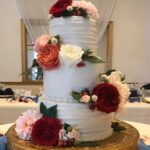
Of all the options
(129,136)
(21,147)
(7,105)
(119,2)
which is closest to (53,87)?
(21,147)

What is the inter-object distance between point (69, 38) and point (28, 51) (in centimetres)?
361

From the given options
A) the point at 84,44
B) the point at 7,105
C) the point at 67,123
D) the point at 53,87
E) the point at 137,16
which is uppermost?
the point at 137,16

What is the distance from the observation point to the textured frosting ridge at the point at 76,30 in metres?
1.12

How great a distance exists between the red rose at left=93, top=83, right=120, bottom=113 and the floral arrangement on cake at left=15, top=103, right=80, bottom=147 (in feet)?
0.52

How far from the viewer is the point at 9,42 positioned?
14.9 ft

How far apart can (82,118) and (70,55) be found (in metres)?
0.29

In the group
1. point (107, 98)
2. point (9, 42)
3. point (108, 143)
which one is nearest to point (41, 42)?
point (107, 98)

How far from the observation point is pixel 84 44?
1129mm

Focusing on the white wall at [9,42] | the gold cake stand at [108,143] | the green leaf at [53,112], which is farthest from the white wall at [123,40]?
the green leaf at [53,112]

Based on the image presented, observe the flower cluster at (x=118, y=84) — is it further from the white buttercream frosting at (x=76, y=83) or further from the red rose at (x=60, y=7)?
the red rose at (x=60, y=7)

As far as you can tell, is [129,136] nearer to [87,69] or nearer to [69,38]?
[87,69]

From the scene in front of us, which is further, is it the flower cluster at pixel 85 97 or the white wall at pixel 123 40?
the white wall at pixel 123 40

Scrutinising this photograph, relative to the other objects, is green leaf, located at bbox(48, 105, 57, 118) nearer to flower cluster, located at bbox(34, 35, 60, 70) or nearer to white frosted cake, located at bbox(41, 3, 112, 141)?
white frosted cake, located at bbox(41, 3, 112, 141)

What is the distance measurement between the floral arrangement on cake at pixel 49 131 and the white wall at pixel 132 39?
3753mm
